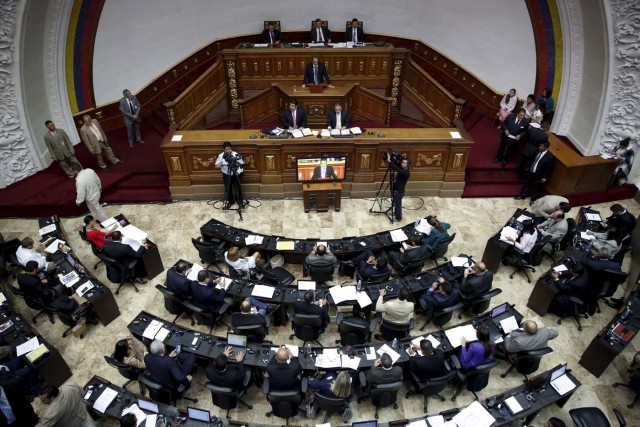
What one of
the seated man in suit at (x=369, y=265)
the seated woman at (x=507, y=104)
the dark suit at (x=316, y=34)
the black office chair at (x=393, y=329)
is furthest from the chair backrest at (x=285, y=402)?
the dark suit at (x=316, y=34)

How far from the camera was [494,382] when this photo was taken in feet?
22.2

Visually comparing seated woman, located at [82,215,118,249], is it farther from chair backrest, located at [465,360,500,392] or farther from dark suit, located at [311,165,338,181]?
chair backrest, located at [465,360,500,392]

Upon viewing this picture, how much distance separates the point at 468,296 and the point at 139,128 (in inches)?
359

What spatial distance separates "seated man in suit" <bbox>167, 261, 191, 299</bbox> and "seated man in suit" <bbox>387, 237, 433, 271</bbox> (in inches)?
139

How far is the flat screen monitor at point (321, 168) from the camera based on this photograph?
961cm

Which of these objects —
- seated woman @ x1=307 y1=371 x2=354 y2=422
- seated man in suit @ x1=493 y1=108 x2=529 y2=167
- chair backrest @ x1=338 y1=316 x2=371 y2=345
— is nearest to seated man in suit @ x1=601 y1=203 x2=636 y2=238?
seated man in suit @ x1=493 y1=108 x2=529 y2=167

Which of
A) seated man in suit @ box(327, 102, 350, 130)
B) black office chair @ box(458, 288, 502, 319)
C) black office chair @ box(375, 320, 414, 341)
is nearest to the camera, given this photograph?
black office chair @ box(375, 320, 414, 341)

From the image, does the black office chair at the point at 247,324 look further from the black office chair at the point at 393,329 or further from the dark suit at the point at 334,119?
the dark suit at the point at 334,119

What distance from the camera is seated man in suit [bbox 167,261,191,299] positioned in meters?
6.96

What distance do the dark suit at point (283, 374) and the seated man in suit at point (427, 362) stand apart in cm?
153

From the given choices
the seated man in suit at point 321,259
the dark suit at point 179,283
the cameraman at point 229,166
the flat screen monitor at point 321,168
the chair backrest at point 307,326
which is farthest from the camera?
the flat screen monitor at point 321,168

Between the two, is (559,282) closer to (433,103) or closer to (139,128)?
(433,103)

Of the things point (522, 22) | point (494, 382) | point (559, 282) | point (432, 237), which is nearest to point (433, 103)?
point (522, 22)

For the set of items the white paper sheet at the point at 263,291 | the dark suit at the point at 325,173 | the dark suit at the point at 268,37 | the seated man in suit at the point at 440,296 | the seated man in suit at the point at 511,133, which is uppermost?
the dark suit at the point at 268,37
